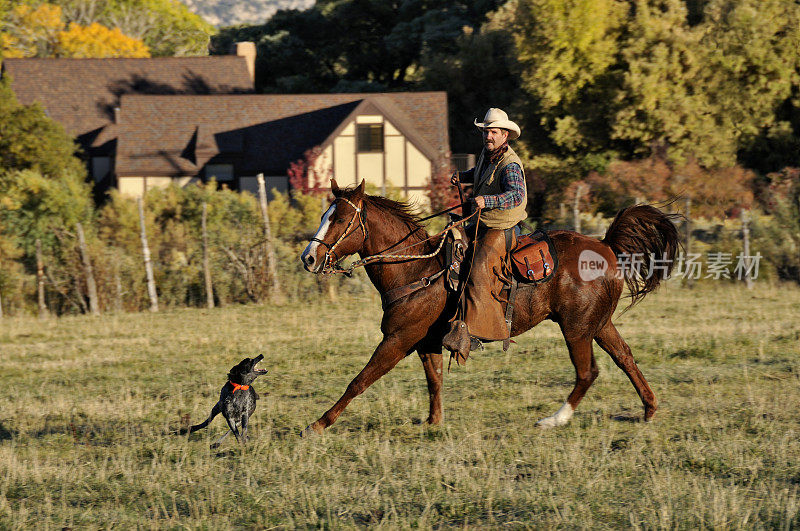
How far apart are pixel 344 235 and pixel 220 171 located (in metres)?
32.8

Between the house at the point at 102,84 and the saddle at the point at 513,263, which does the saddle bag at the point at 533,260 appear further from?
the house at the point at 102,84

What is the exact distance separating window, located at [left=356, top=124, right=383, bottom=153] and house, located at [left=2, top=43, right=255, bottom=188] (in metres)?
12.6

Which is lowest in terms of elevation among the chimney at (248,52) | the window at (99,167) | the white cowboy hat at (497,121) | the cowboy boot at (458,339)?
the cowboy boot at (458,339)

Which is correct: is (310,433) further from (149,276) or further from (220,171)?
(220,171)

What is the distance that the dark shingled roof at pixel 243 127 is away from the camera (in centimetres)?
3919

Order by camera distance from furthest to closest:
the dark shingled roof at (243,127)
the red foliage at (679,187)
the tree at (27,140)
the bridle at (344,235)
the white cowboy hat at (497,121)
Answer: the dark shingled roof at (243,127)
the tree at (27,140)
the red foliage at (679,187)
the white cowboy hat at (497,121)
the bridle at (344,235)

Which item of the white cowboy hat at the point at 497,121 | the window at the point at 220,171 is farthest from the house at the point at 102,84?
the white cowboy hat at the point at 497,121

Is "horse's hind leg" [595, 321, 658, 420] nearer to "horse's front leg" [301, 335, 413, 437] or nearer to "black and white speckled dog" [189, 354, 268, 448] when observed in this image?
"horse's front leg" [301, 335, 413, 437]

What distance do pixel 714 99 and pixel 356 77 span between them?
26.8 meters

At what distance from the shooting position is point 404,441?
26.6 feet

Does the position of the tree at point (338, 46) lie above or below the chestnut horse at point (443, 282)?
above

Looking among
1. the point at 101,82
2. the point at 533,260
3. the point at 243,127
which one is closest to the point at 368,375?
the point at 533,260

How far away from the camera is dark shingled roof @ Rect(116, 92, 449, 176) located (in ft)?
129

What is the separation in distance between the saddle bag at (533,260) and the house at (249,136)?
2576cm
